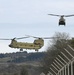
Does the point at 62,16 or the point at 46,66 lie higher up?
the point at 62,16

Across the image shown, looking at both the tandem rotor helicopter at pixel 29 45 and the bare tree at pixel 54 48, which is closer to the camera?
the tandem rotor helicopter at pixel 29 45

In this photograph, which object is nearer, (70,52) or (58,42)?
(70,52)

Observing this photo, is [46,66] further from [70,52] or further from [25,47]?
[70,52]

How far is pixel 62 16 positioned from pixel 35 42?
69.4 metres

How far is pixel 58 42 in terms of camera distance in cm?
12256

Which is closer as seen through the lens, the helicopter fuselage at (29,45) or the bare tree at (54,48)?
the helicopter fuselage at (29,45)

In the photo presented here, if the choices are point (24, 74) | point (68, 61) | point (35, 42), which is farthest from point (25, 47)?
point (68, 61)

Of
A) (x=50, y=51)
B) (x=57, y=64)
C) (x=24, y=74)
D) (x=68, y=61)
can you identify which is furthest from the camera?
(x=24, y=74)

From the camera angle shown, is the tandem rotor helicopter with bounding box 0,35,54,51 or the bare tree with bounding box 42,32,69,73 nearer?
the tandem rotor helicopter with bounding box 0,35,54,51

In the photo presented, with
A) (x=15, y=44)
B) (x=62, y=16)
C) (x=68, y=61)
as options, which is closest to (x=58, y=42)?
(x=15, y=44)

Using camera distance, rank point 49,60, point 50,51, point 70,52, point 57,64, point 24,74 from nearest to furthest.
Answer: point 70,52
point 57,64
point 49,60
point 50,51
point 24,74

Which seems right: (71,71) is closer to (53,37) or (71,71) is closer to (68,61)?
(68,61)

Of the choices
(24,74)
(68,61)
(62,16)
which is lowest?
(24,74)

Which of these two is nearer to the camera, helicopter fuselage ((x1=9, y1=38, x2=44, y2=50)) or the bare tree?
→ helicopter fuselage ((x1=9, y1=38, x2=44, y2=50))
